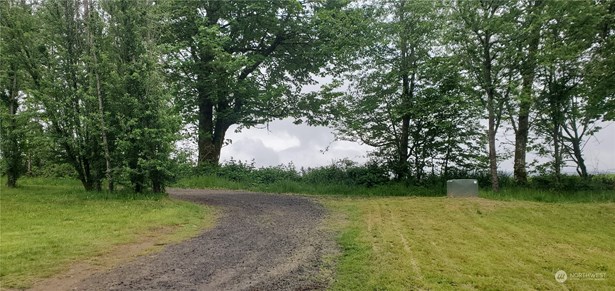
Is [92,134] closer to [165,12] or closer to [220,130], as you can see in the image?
[165,12]

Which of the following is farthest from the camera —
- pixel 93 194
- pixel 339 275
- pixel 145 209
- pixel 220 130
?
pixel 220 130

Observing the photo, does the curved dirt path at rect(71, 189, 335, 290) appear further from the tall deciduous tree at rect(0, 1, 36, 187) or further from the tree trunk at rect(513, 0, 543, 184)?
the tree trunk at rect(513, 0, 543, 184)

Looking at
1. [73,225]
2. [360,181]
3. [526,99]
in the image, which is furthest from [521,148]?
[73,225]

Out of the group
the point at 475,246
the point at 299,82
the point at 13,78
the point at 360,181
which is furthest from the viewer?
the point at 299,82

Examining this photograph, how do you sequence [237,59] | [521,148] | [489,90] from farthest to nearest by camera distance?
[521,148] < [237,59] < [489,90]

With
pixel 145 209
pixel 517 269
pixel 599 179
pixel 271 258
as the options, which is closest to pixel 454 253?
pixel 517 269

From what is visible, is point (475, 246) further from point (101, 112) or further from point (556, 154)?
point (556, 154)

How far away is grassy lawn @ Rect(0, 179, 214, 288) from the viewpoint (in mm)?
5699

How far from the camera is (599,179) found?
1630 cm

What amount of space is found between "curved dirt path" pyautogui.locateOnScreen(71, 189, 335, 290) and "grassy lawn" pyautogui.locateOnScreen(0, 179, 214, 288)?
2.56 ft

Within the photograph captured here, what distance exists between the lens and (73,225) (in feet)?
26.6

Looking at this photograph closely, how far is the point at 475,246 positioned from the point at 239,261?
387cm

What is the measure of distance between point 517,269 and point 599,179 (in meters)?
13.4

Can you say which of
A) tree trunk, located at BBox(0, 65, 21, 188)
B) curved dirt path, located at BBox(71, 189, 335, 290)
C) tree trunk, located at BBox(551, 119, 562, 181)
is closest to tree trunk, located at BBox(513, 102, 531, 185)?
tree trunk, located at BBox(551, 119, 562, 181)
